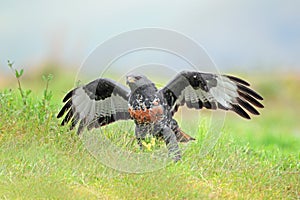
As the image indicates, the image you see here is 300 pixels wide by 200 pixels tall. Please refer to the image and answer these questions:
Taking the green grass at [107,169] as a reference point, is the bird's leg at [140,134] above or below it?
above

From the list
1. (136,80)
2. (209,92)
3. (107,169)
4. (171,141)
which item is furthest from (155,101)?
(107,169)

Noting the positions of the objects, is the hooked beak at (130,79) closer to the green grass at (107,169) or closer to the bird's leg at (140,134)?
the bird's leg at (140,134)

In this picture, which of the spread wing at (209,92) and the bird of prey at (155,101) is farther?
the spread wing at (209,92)

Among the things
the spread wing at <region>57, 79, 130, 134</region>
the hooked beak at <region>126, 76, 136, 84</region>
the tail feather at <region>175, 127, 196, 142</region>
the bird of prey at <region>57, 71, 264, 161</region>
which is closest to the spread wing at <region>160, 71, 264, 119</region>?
the bird of prey at <region>57, 71, 264, 161</region>

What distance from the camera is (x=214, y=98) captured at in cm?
575

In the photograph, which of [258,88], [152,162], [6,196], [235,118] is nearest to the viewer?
[6,196]

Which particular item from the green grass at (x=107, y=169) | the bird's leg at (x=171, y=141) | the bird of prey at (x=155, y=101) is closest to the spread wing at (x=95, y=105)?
the bird of prey at (x=155, y=101)

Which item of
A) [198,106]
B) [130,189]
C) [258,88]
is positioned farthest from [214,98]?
[258,88]

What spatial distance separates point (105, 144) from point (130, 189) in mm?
757

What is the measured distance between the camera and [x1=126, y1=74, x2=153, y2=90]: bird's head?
211 inches

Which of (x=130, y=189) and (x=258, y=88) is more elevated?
(x=130, y=189)

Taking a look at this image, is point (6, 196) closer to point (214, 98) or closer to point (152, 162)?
point (152, 162)

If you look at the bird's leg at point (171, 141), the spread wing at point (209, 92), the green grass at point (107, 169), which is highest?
the spread wing at point (209, 92)

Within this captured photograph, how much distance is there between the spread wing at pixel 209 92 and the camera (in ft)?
18.1
